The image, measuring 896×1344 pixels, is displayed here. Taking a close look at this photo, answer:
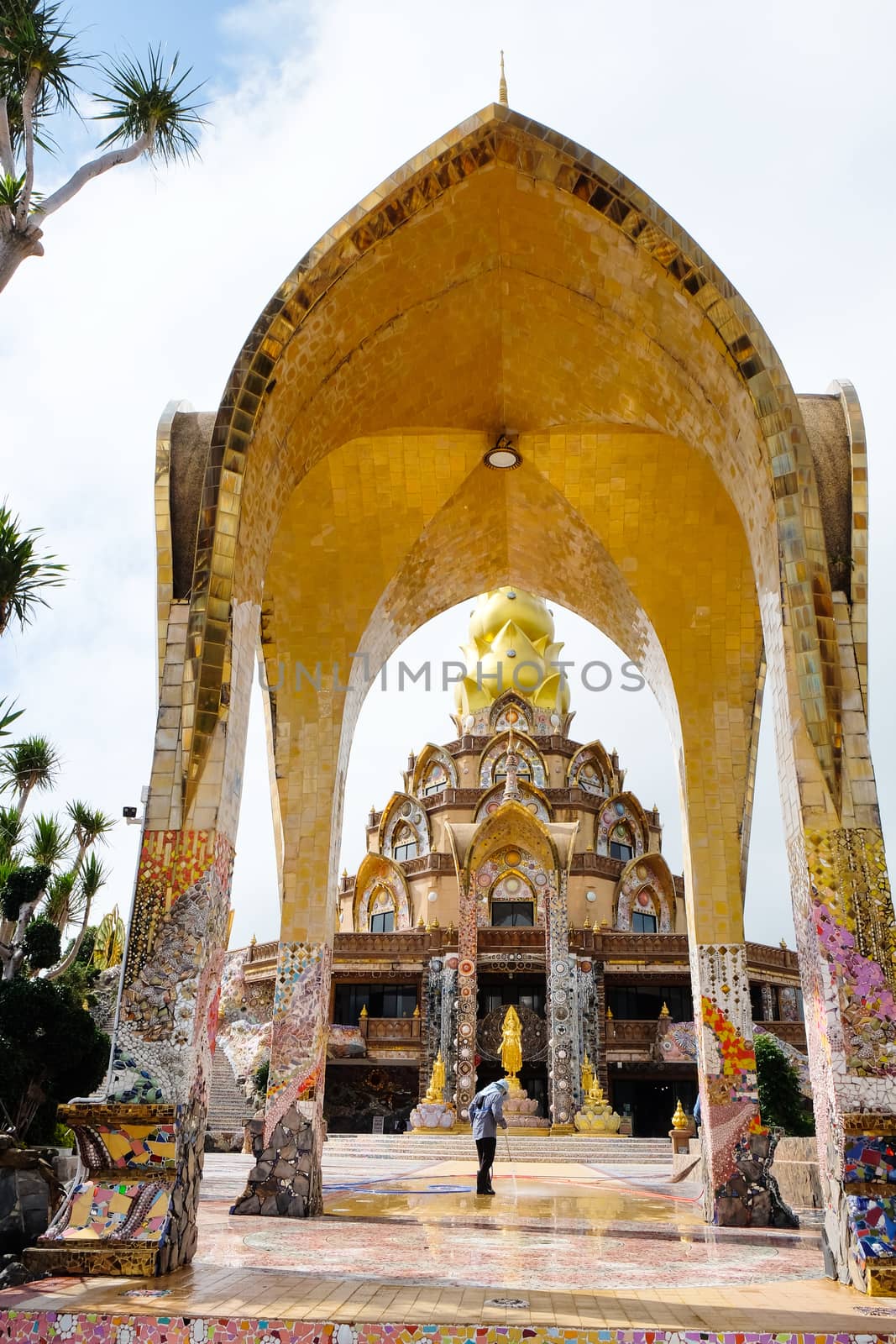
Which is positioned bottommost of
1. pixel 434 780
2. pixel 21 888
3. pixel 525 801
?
pixel 21 888

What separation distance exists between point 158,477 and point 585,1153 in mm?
16379

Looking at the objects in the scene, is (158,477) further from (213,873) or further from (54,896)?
(54,896)

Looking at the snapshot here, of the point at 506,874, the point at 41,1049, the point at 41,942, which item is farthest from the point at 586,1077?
the point at 41,1049

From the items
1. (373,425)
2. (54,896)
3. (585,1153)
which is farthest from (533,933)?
(373,425)

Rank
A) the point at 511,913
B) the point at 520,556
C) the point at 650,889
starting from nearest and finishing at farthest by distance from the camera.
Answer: the point at 520,556
the point at 511,913
the point at 650,889

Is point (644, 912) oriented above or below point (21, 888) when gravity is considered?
above

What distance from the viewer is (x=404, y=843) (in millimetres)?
32594

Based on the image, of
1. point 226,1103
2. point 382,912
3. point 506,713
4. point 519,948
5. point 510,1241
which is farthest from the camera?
point 506,713

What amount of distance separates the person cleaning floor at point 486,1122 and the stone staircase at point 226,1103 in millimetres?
11840

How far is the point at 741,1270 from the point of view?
5.89 metres

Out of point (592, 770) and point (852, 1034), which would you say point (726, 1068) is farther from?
point (592, 770)

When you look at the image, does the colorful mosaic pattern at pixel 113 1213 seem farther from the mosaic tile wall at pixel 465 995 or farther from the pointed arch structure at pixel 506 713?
the pointed arch structure at pixel 506 713

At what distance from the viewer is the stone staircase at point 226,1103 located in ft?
76.0

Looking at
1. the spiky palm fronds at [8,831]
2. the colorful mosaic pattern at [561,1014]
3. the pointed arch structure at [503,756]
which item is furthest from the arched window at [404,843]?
the spiky palm fronds at [8,831]
